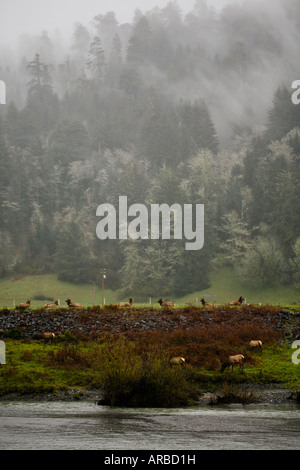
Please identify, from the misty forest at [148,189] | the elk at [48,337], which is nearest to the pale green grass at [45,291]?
the misty forest at [148,189]

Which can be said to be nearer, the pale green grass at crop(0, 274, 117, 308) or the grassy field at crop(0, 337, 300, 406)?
the grassy field at crop(0, 337, 300, 406)

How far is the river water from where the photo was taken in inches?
719

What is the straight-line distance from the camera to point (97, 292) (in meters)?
103

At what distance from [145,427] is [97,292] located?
83296mm

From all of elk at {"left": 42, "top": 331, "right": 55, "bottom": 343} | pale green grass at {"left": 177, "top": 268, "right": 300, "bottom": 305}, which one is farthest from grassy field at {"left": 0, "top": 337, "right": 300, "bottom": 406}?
pale green grass at {"left": 177, "top": 268, "right": 300, "bottom": 305}

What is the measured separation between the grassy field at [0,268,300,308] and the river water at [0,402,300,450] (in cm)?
6183

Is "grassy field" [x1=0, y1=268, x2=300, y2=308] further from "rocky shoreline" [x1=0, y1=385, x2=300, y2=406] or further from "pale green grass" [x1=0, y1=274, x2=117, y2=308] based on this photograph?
"rocky shoreline" [x1=0, y1=385, x2=300, y2=406]

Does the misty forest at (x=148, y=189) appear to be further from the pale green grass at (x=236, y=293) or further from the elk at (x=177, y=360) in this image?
the elk at (x=177, y=360)

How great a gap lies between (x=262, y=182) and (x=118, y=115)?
2888 inches

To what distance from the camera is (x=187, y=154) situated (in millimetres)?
142625

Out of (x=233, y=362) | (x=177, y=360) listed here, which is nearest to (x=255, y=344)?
(x=233, y=362)

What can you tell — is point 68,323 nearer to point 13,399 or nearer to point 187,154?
point 13,399

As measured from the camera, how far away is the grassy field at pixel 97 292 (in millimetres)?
89250

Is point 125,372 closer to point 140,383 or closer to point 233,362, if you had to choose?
point 140,383
